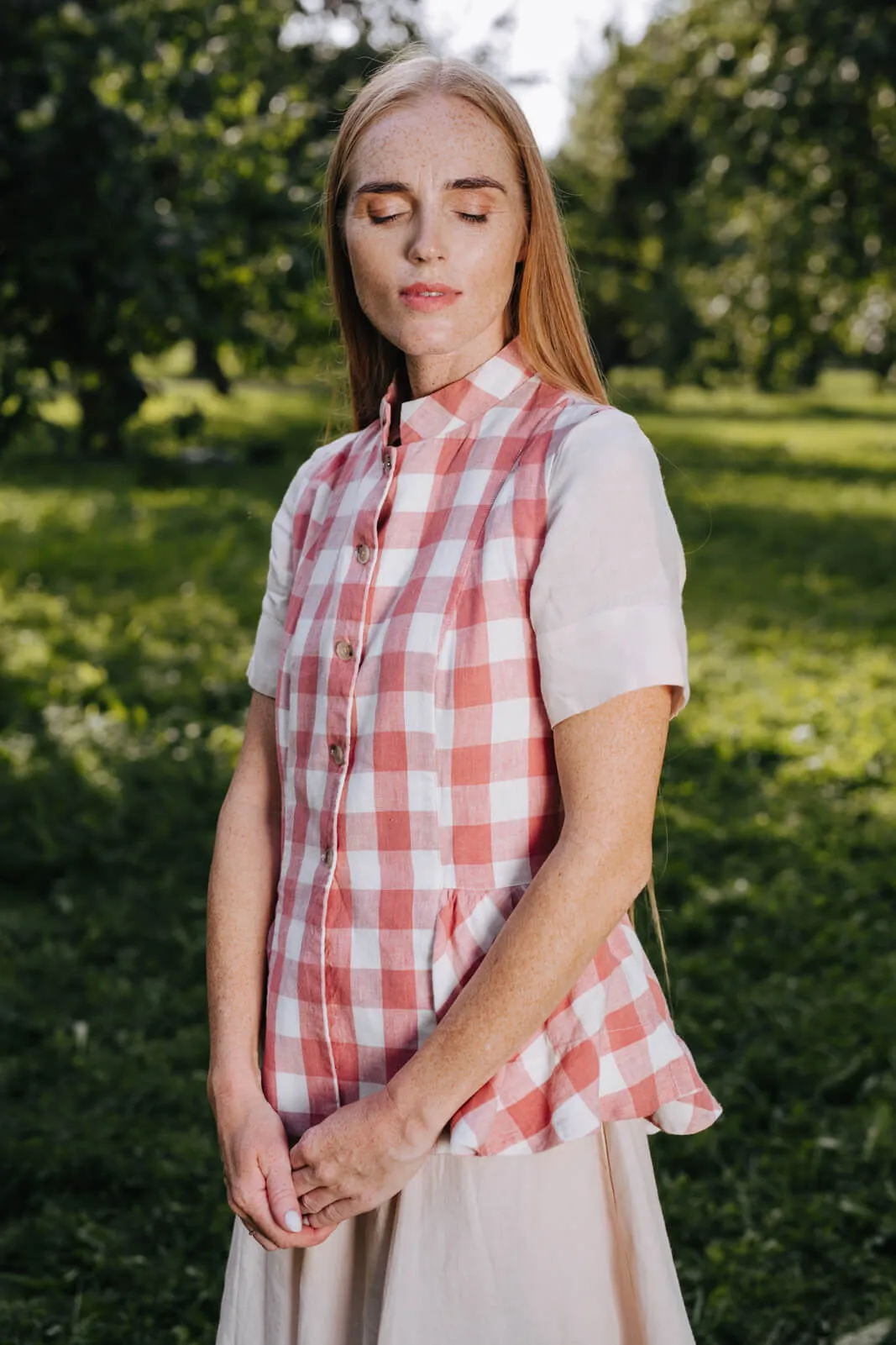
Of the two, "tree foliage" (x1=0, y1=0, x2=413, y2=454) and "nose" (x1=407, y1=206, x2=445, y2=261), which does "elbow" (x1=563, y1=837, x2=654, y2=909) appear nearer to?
"nose" (x1=407, y1=206, x2=445, y2=261)

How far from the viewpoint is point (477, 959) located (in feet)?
5.16

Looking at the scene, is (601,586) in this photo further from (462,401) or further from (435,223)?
(435,223)

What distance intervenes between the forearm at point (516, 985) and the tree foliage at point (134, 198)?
3.72 metres

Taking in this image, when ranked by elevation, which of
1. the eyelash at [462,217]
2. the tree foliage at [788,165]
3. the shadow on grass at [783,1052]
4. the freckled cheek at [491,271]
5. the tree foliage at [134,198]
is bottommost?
the shadow on grass at [783,1052]

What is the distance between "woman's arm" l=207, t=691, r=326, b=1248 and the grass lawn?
0.56 meters

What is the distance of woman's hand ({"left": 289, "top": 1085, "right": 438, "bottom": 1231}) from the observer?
152 cm

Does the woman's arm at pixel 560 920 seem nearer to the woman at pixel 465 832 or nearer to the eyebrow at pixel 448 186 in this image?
the woman at pixel 465 832

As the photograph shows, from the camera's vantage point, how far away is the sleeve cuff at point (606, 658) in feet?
4.92

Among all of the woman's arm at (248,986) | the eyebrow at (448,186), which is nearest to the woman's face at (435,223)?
the eyebrow at (448,186)

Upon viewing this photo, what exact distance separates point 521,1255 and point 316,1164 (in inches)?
10.0

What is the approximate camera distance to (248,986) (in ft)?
5.86

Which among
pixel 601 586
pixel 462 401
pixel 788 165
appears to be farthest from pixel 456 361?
pixel 788 165

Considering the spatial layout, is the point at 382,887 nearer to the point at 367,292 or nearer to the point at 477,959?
the point at 477,959

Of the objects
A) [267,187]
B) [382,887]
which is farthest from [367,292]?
[267,187]
